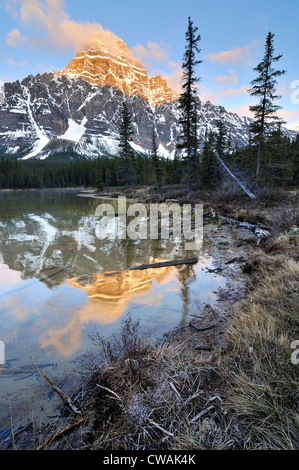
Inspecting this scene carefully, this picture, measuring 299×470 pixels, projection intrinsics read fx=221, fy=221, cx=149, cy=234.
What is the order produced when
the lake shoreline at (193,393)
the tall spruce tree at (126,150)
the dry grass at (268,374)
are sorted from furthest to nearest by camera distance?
1. the tall spruce tree at (126,150)
2. the lake shoreline at (193,393)
3. the dry grass at (268,374)

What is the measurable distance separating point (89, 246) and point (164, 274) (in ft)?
15.8

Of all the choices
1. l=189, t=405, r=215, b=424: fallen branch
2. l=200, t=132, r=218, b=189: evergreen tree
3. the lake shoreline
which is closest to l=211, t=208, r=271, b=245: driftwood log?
the lake shoreline

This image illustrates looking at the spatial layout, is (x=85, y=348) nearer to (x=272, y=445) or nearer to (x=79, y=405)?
(x=79, y=405)

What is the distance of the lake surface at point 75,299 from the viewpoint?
3603mm

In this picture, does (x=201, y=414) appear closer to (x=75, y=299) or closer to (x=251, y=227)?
(x=75, y=299)

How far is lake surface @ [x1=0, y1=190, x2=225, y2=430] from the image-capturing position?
11.8ft

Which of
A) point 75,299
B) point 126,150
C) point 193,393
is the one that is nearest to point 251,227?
point 75,299

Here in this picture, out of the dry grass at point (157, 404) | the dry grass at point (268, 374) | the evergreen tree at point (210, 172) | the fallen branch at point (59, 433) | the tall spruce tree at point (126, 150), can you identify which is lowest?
the fallen branch at point (59, 433)

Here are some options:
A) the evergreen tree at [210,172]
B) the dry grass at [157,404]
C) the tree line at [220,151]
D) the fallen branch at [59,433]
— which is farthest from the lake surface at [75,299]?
the evergreen tree at [210,172]

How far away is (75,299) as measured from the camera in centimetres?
567

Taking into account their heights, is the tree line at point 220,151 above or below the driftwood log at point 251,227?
above

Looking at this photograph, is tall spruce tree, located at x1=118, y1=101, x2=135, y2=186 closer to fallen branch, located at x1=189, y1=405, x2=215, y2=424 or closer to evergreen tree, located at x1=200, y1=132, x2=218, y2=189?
evergreen tree, located at x1=200, y1=132, x2=218, y2=189

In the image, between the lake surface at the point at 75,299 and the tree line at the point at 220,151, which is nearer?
the lake surface at the point at 75,299

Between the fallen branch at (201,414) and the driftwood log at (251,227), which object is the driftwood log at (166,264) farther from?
the fallen branch at (201,414)
